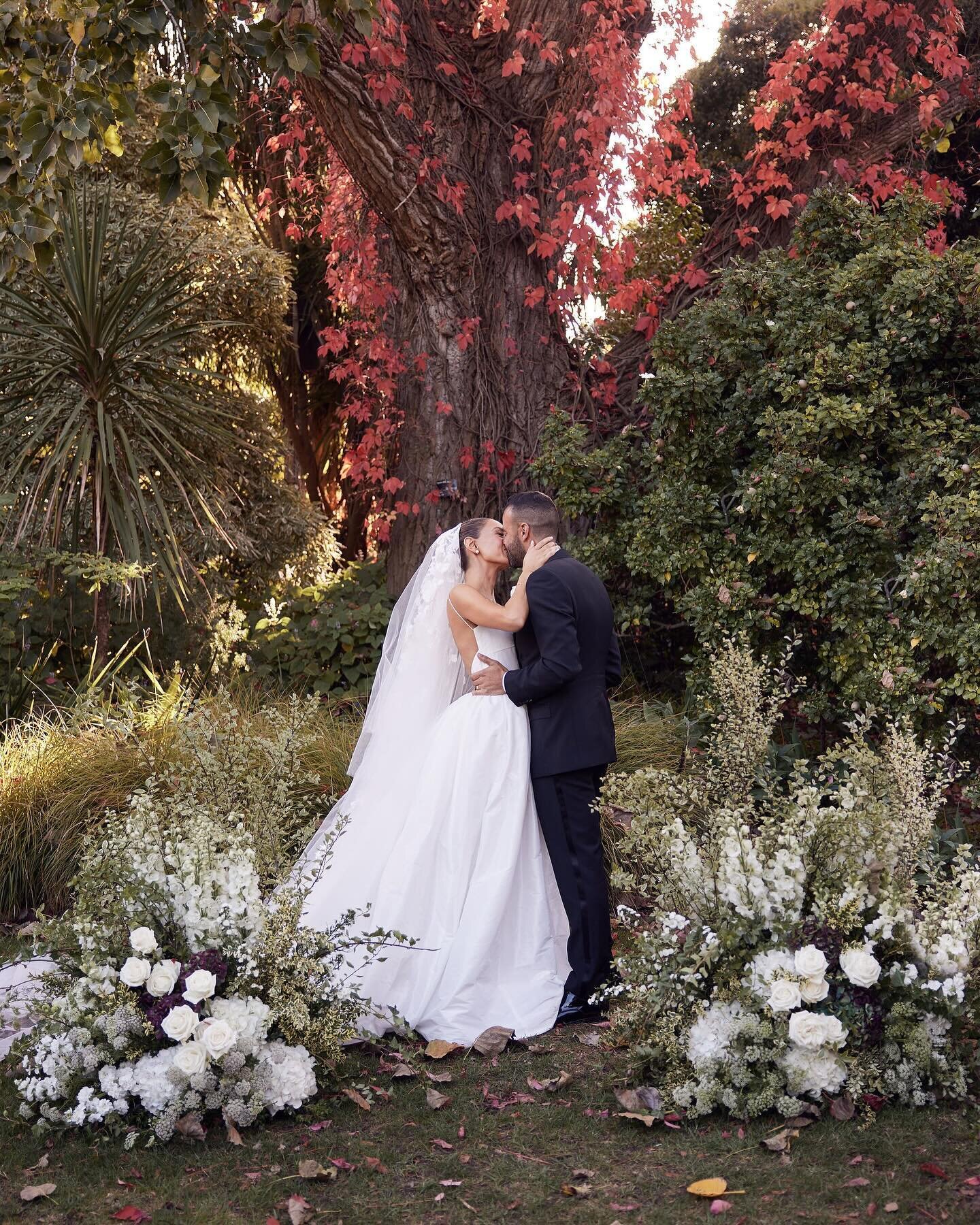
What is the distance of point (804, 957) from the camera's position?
3521 mm

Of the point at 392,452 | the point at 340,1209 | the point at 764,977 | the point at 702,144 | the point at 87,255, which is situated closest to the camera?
the point at 340,1209

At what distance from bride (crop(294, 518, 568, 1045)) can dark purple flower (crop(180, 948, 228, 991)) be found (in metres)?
0.80

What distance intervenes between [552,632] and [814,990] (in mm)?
1678

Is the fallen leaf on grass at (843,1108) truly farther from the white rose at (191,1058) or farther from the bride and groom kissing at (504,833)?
the white rose at (191,1058)

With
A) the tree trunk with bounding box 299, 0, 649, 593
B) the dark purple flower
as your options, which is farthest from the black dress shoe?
the tree trunk with bounding box 299, 0, 649, 593

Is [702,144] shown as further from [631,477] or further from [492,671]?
[492,671]

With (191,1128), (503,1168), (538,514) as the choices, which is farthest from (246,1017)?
(538,514)

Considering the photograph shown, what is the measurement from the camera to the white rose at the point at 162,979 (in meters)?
3.58

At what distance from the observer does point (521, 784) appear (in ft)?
15.6

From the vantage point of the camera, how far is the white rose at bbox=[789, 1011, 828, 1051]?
136 inches

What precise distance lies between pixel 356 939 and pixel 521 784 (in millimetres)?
1070

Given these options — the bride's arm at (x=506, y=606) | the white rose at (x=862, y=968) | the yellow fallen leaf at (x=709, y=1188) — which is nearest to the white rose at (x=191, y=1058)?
the yellow fallen leaf at (x=709, y=1188)

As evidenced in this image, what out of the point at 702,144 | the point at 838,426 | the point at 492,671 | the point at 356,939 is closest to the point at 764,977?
the point at 356,939

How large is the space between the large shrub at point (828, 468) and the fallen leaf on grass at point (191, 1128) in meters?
3.71
